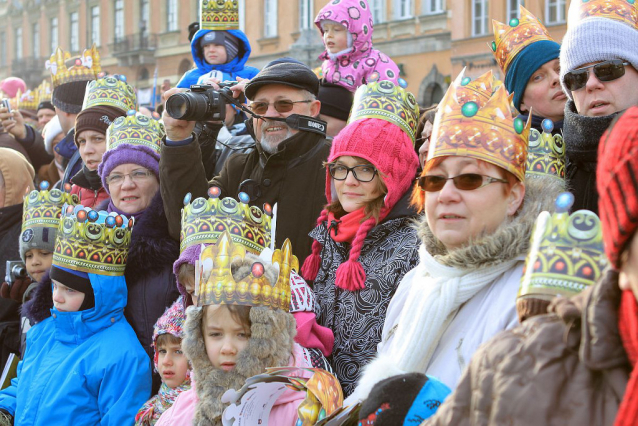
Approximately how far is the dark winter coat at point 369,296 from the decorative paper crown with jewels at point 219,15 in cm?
338

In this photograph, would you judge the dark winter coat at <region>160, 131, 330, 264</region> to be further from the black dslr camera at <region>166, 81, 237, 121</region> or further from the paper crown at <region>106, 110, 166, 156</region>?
the paper crown at <region>106, 110, 166, 156</region>

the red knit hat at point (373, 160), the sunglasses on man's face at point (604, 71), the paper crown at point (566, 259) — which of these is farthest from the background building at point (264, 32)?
the paper crown at point (566, 259)

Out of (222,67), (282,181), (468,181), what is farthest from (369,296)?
(222,67)

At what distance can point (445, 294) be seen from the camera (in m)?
2.48

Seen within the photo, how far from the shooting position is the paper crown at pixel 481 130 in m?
2.69

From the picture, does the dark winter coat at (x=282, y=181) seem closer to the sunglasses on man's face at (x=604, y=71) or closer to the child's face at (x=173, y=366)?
the child's face at (x=173, y=366)

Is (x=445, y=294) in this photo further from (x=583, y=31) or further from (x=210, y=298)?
(x=583, y=31)

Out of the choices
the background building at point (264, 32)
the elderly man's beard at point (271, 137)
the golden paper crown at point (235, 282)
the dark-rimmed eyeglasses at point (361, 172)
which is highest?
the background building at point (264, 32)

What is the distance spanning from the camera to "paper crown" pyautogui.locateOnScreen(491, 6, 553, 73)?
13.8ft

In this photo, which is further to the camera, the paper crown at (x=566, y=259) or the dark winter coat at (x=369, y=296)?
the dark winter coat at (x=369, y=296)

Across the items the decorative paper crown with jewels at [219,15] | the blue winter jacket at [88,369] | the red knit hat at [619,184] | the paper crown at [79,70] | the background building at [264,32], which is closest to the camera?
the red knit hat at [619,184]

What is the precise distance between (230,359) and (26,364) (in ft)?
5.44

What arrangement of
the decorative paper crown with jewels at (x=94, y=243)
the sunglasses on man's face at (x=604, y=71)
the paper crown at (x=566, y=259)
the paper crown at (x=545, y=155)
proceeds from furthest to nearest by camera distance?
the decorative paper crown with jewels at (x=94, y=243) → the sunglasses on man's face at (x=604, y=71) → the paper crown at (x=545, y=155) → the paper crown at (x=566, y=259)

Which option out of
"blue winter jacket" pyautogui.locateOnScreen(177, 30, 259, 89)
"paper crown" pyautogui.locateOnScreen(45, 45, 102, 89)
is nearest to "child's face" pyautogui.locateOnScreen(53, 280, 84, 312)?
"blue winter jacket" pyautogui.locateOnScreen(177, 30, 259, 89)
